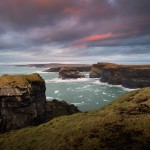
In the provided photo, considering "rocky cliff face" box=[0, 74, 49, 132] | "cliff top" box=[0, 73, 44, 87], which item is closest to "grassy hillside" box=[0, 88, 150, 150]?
"rocky cliff face" box=[0, 74, 49, 132]

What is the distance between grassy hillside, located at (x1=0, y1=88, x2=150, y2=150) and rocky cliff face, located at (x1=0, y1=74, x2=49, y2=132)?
23341 mm

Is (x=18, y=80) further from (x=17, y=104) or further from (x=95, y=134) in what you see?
(x=95, y=134)

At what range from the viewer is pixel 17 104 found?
70.1 metres

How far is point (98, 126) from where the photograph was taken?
39656 mm

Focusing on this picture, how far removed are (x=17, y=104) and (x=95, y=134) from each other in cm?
3749

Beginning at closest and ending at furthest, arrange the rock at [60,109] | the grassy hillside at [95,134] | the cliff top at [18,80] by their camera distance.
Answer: the grassy hillside at [95,134]
the cliff top at [18,80]
the rock at [60,109]

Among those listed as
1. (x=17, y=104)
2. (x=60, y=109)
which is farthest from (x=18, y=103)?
(x=60, y=109)

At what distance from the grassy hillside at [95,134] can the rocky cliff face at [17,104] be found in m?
23.3

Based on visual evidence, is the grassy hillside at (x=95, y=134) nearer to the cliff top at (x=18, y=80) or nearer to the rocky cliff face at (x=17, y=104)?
the rocky cliff face at (x=17, y=104)

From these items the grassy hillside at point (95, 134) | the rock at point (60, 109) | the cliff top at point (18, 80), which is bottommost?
the rock at point (60, 109)

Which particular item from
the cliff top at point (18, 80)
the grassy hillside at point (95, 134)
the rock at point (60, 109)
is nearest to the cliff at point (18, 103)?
the cliff top at point (18, 80)

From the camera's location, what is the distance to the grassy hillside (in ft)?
114

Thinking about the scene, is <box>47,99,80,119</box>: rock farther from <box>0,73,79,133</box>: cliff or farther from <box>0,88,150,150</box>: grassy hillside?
<box>0,88,150,150</box>: grassy hillside

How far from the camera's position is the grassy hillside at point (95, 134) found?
34.9m
